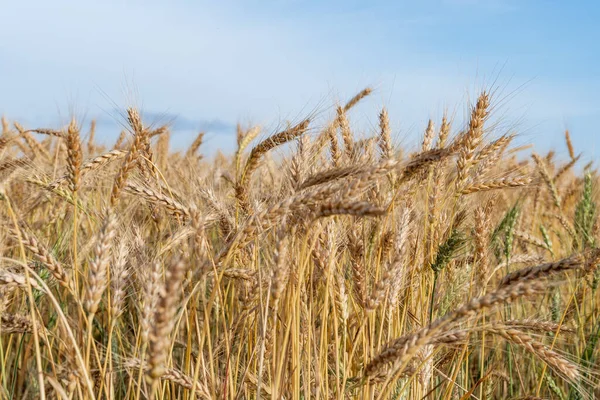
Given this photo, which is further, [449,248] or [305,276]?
[305,276]

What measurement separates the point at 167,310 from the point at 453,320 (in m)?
0.79

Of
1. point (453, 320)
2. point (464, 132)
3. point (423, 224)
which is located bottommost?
point (453, 320)

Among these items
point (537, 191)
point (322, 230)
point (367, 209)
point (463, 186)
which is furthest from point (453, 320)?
point (537, 191)

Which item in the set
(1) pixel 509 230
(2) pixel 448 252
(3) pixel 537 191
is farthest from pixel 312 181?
(3) pixel 537 191

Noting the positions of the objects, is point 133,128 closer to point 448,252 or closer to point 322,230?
point 322,230

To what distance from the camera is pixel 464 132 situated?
104 inches

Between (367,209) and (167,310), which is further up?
(367,209)

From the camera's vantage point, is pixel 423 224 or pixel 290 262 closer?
pixel 290 262

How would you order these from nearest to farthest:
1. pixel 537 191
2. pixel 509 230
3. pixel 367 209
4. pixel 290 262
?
pixel 367 209
pixel 290 262
pixel 509 230
pixel 537 191

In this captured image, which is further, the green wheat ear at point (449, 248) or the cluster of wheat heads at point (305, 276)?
the green wheat ear at point (449, 248)

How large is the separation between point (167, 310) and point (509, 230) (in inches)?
90.2

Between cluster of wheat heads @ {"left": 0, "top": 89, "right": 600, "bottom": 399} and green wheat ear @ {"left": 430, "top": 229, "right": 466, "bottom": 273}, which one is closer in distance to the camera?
cluster of wheat heads @ {"left": 0, "top": 89, "right": 600, "bottom": 399}

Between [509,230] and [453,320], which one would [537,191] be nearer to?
[509,230]

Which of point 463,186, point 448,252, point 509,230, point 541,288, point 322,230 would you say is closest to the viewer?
point 541,288
